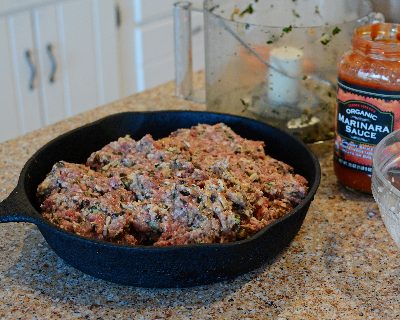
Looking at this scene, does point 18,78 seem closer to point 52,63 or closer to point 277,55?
point 52,63

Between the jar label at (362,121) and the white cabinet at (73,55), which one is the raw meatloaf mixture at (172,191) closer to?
the jar label at (362,121)

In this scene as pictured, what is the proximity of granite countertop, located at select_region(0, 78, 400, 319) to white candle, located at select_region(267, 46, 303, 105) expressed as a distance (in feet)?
0.85

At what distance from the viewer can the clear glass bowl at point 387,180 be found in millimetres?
805

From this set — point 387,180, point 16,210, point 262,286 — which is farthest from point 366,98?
point 16,210

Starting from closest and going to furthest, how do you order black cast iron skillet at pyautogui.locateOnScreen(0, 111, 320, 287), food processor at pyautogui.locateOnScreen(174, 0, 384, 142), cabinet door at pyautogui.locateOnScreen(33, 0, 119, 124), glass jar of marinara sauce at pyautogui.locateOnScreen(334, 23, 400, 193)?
black cast iron skillet at pyautogui.locateOnScreen(0, 111, 320, 287) < glass jar of marinara sauce at pyautogui.locateOnScreen(334, 23, 400, 193) < food processor at pyautogui.locateOnScreen(174, 0, 384, 142) < cabinet door at pyautogui.locateOnScreen(33, 0, 119, 124)

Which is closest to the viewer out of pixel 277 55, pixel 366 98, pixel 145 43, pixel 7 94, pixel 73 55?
pixel 366 98

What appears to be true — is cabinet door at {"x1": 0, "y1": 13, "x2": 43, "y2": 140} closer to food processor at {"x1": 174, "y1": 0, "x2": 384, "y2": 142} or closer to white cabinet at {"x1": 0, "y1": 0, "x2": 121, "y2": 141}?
white cabinet at {"x1": 0, "y1": 0, "x2": 121, "y2": 141}

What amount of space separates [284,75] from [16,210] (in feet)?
1.78

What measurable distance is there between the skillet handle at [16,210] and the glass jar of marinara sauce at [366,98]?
18.8 inches

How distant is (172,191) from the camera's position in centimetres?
82

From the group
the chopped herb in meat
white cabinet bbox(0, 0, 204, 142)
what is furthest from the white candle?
white cabinet bbox(0, 0, 204, 142)

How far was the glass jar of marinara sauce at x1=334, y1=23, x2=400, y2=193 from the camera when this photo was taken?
0.93m

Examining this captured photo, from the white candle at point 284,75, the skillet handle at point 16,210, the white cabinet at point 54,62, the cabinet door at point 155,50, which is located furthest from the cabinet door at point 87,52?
the skillet handle at point 16,210

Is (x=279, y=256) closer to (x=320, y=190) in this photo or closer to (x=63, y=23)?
(x=320, y=190)
